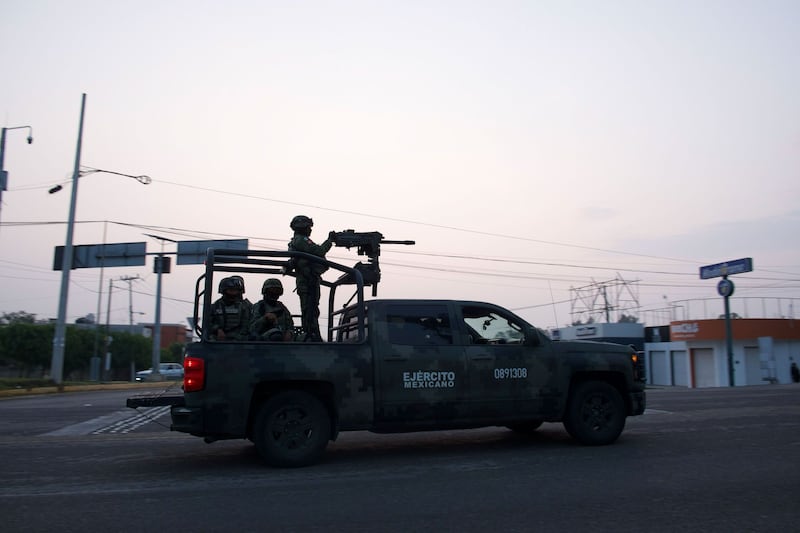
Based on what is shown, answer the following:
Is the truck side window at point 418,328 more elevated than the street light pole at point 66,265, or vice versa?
the street light pole at point 66,265

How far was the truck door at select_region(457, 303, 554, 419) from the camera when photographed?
730 centimetres

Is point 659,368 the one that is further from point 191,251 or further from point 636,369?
point 636,369

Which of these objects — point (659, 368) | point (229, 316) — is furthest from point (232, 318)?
point (659, 368)

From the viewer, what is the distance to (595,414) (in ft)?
25.7

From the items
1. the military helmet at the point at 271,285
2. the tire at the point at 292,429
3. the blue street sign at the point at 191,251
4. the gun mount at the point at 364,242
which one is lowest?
the tire at the point at 292,429

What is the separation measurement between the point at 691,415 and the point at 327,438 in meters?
7.07

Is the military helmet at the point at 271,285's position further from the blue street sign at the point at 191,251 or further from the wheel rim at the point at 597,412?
the blue street sign at the point at 191,251

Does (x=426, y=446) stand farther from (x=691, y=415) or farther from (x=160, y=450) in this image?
(x=691, y=415)

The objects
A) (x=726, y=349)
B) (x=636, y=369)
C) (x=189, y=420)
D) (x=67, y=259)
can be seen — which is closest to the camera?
(x=189, y=420)

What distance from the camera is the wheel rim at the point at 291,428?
21.6 ft

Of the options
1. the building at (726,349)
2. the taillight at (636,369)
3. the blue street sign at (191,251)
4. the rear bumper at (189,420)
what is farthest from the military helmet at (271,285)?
the building at (726,349)

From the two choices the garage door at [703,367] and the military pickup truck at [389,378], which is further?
the garage door at [703,367]

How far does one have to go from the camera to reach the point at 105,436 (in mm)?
8891

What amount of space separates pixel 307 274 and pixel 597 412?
13.0ft
